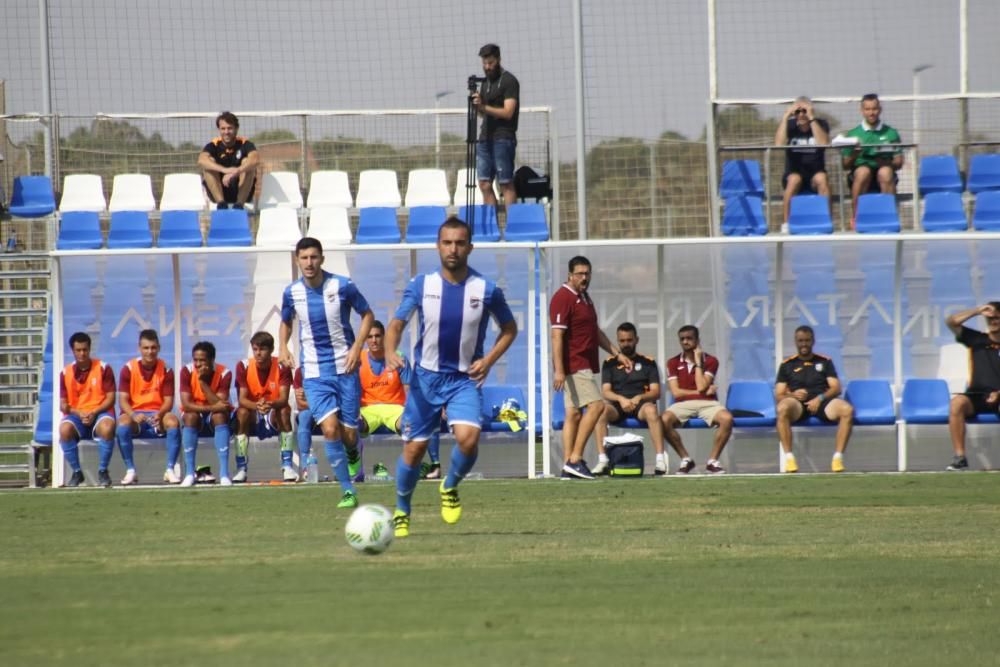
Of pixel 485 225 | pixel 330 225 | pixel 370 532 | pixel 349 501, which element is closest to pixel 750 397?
pixel 485 225

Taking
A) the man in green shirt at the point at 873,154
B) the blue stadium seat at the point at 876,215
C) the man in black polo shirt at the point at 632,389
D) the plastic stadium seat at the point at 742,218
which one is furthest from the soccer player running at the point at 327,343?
the man in green shirt at the point at 873,154

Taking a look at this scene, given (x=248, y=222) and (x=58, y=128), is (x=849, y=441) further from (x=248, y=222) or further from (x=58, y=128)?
(x=58, y=128)

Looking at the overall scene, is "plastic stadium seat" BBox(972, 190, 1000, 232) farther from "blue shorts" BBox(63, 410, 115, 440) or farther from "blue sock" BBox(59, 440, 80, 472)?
"blue sock" BBox(59, 440, 80, 472)

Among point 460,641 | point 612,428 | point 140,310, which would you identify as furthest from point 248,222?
point 460,641

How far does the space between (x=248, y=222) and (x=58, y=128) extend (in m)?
3.29

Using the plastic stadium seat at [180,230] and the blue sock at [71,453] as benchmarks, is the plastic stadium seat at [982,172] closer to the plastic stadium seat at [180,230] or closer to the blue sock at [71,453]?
the plastic stadium seat at [180,230]

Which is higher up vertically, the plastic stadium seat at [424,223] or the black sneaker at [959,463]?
the plastic stadium seat at [424,223]

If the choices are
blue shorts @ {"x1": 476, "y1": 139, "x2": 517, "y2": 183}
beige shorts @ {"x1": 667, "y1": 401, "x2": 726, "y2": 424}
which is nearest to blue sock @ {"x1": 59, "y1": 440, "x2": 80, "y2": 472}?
blue shorts @ {"x1": 476, "y1": 139, "x2": 517, "y2": 183}

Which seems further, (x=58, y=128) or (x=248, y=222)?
(x=58, y=128)

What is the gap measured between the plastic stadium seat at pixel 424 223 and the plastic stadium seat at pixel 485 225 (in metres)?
0.35

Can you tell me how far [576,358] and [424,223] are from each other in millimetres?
2967

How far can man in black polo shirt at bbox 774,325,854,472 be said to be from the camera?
56.4ft

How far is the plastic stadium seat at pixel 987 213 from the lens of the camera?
1872cm

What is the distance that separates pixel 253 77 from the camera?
69.8 ft
